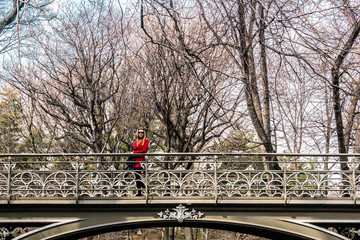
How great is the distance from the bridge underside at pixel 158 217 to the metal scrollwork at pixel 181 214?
2.1 inches

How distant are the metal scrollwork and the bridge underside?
0.05m

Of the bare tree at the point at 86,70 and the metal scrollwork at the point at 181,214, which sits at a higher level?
the bare tree at the point at 86,70

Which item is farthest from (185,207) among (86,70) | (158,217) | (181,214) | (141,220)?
(86,70)

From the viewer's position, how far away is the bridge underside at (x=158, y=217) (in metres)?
Result: 9.52

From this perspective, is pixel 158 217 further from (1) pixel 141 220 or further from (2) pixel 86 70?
(2) pixel 86 70

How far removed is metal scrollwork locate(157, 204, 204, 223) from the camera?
9.66m

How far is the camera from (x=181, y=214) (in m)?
9.68

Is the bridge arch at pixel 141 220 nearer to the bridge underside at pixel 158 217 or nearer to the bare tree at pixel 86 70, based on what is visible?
the bridge underside at pixel 158 217

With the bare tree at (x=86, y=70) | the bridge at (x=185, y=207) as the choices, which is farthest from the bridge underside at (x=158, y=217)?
the bare tree at (x=86, y=70)

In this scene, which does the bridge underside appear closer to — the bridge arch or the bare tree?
the bridge arch

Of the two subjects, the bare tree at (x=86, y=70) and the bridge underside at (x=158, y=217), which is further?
the bare tree at (x=86, y=70)

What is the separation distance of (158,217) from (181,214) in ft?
1.84

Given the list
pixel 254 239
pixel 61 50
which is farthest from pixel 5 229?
pixel 254 239

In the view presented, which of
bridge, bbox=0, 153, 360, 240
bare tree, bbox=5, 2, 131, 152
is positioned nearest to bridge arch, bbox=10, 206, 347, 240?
bridge, bbox=0, 153, 360, 240
